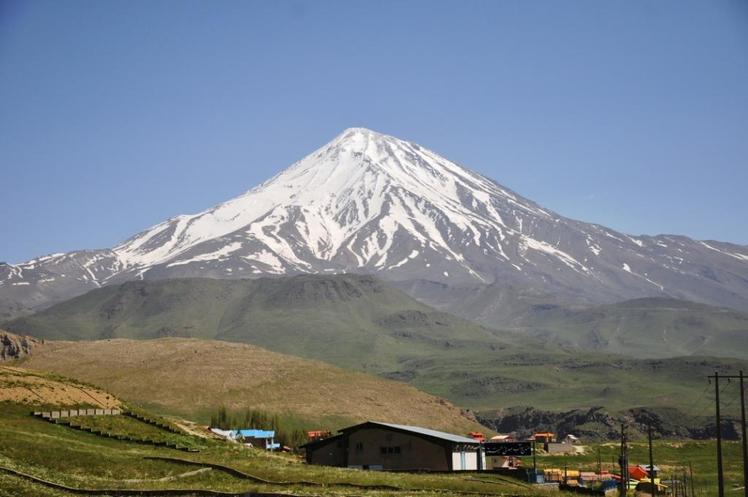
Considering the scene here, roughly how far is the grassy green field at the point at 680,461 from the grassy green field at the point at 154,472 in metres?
35.3

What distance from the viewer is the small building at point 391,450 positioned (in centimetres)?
7944

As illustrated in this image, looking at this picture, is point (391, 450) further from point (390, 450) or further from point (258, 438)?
point (258, 438)

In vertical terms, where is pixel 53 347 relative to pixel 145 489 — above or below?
above

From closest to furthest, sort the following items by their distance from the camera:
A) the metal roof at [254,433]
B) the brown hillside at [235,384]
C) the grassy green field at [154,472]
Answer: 1. the grassy green field at [154,472]
2. the metal roof at [254,433]
3. the brown hillside at [235,384]

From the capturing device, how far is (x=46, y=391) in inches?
3081

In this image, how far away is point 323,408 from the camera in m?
170

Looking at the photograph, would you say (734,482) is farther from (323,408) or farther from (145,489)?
(323,408)

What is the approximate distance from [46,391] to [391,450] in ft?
77.9

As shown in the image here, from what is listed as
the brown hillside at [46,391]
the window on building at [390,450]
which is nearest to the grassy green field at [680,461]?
the window on building at [390,450]

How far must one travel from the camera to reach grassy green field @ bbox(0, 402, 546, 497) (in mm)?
51100

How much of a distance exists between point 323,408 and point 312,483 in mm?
113480

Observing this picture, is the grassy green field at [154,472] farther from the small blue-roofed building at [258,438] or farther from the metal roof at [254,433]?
the metal roof at [254,433]

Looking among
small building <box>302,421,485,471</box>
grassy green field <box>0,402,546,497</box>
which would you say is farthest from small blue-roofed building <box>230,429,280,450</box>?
grassy green field <box>0,402,546,497</box>

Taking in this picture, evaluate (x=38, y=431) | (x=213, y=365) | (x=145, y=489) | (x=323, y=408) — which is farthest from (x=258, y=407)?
(x=145, y=489)
